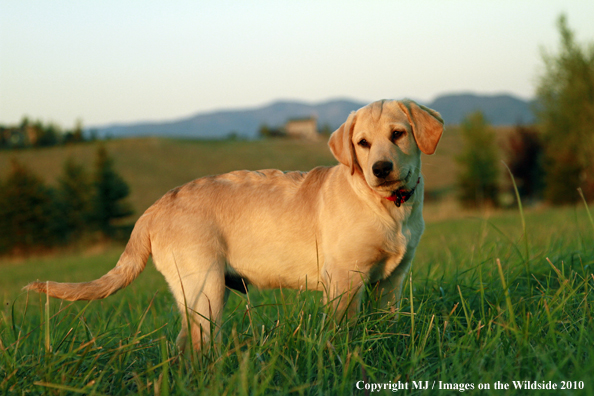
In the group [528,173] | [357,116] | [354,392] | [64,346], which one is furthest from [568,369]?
[528,173]

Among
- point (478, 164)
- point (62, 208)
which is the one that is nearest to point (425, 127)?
point (478, 164)

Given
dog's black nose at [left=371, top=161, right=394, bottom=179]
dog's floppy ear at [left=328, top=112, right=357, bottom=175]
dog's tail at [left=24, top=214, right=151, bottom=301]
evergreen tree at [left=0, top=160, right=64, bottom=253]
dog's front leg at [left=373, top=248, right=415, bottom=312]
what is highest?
dog's floppy ear at [left=328, top=112, right=357, bottom=175]

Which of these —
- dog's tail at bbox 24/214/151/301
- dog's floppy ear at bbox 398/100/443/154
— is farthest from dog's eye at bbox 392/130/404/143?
dog's tail at bbox 24/214/151/301

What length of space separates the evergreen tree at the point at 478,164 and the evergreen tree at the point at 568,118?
4.58 meters

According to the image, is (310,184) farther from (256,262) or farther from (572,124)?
→ (572,124)

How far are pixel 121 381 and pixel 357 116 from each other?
2.50 m

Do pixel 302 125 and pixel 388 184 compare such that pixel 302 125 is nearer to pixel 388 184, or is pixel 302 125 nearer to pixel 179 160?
pixel 179 160

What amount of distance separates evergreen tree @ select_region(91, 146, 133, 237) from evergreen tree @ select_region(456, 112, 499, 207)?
27.7 metres

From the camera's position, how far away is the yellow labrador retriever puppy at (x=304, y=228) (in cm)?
334

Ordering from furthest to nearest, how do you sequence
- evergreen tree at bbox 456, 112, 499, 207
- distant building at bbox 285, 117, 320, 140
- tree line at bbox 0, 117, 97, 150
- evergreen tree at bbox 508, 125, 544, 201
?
distant building at bbox 285, 117, 320, 140 → tree line at bbox 0, 117, 97, 150 → evergreen tree at bbox 508, 125, 544, 201 → evergreen tree at bbox 456, 112, 499, 207

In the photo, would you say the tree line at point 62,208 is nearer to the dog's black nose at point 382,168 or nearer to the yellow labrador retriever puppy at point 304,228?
the yellow labrador retriever puppy at point 304,228

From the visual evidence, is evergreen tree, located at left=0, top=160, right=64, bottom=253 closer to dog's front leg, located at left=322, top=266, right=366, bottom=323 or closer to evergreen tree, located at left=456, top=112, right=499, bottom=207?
evergreen tree, located at left=456, top=112, right=499, bottom=207

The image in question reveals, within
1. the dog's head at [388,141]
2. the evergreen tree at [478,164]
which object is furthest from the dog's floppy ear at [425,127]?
the evergreen tree at [478,164]

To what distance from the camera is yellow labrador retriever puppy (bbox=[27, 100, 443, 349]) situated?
3.34 m
